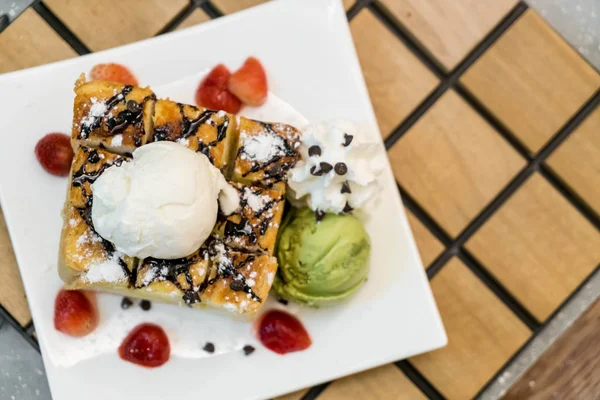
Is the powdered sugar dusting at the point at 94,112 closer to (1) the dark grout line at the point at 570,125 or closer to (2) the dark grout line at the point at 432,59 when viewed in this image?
(2) the dark grout line at the point at 432,59

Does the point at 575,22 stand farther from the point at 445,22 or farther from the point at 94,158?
the point at 94,158

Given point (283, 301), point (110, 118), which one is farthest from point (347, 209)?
point (110, 118)

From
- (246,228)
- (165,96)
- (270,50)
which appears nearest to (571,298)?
(246,228)

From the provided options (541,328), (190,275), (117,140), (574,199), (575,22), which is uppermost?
(575,22)

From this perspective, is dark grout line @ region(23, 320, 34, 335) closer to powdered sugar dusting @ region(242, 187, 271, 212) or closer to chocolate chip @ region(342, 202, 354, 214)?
powdered sugar dusting @ region(242, 187, 271, 212)

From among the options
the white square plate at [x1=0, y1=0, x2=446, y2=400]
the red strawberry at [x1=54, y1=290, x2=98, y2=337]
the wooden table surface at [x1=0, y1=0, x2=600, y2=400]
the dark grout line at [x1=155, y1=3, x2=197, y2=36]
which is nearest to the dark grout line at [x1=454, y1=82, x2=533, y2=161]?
the wooden table surface at [x1=0, y1=0, x2=600, y2=400]

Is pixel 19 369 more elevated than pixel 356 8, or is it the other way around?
pixel 356 8

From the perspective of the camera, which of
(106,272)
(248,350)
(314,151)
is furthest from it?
(248,350)
